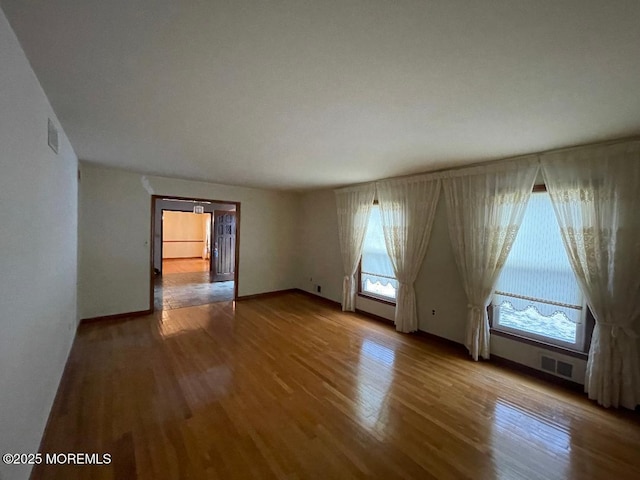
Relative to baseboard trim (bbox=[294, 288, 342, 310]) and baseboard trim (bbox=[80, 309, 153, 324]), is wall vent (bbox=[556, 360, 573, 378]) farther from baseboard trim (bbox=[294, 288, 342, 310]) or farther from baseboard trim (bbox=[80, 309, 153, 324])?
baseboard trim (bbox=[80, 309, 153, 324])

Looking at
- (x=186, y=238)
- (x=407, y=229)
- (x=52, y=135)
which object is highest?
(x=52, y=135)

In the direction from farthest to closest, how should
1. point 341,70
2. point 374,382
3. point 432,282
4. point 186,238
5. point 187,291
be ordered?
point 186,238, point 187,291, point 432,282, point 374,382, point 341,70

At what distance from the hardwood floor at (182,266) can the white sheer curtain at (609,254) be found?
30.4ft

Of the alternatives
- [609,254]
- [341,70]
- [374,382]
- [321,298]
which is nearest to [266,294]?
[321,298]

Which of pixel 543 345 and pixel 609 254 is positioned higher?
pixel 609 254

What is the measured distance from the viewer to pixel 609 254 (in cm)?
237

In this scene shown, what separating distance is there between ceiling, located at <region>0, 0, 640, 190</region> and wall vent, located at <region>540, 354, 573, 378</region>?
2155mm

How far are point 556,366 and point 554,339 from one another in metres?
0.26

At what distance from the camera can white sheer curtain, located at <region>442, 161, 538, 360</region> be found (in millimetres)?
2904

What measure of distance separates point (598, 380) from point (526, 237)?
1431 mm

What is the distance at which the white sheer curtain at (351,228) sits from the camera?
15.4ft

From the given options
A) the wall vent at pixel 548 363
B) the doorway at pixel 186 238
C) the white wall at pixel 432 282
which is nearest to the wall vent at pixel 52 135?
the white wall at pixel 432 282

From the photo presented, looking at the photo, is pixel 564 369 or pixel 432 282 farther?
pixel 432 282

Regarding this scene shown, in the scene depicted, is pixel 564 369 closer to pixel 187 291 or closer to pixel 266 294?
pixel 266 294
